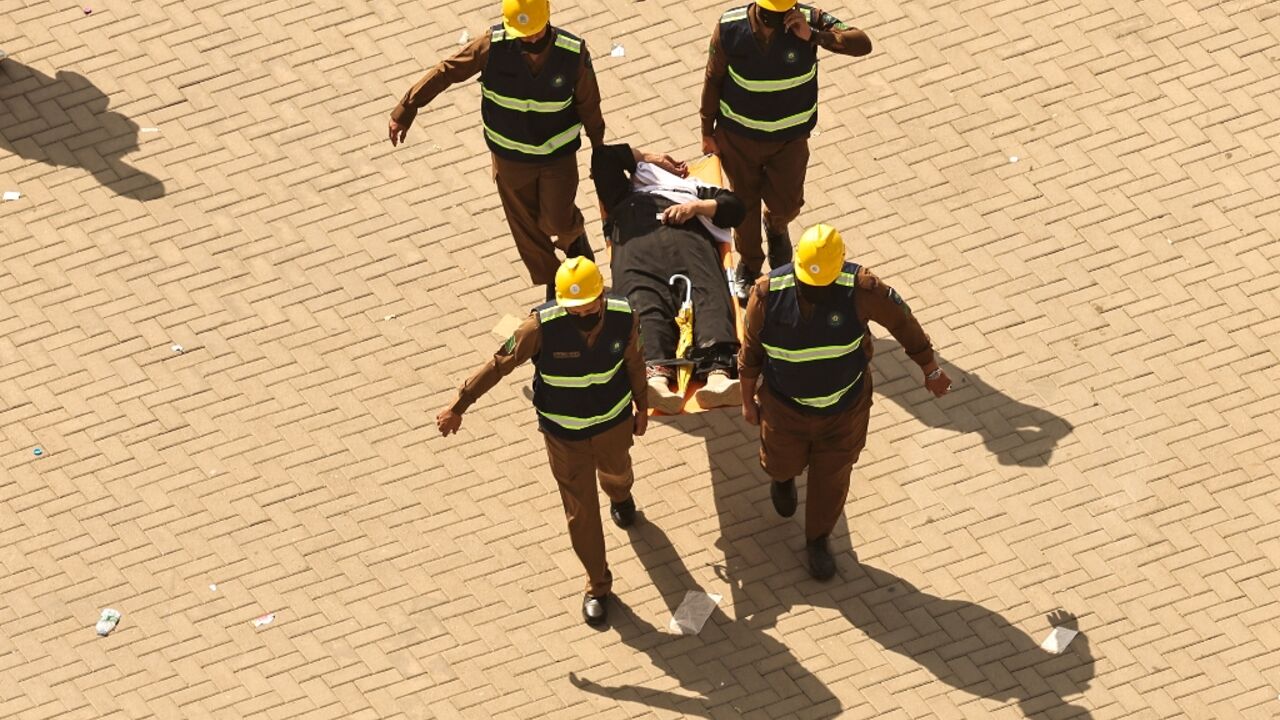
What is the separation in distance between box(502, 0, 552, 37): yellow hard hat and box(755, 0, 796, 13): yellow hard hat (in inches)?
44.7

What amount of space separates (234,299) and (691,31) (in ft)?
11.0

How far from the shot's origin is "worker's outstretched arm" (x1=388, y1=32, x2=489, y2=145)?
35.0 feet

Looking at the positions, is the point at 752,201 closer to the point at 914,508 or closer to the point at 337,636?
the point at 914,508

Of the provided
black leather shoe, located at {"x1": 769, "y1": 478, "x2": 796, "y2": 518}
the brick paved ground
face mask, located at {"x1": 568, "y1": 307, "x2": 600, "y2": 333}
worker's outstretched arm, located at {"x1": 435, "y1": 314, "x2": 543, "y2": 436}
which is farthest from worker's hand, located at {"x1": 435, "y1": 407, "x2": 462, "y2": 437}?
black leather shoe, located at {"x1": 769, "y1": 478, "x2": 796, "y2": 518}

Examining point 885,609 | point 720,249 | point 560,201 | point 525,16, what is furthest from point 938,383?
point 525,16

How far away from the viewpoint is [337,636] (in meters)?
10.5

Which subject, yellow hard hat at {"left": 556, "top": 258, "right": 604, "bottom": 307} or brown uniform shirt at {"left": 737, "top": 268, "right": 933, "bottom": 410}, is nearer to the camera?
yellow hard hat at {"left": 556, "top": 258, "right": 604, "bottom": 307}

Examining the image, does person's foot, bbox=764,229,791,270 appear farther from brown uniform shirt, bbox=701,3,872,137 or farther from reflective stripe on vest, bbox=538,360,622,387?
reflective stripe on vest, bbox=538,360,622,387

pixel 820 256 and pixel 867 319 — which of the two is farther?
Answer: pixel 867 319

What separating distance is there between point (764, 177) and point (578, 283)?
226 centimetres

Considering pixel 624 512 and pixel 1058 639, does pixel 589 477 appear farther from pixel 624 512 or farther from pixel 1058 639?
pixel 1058 639

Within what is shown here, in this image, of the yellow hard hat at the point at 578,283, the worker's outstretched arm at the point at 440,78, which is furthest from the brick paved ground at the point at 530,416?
the yellow hard hat at the point at 578,283

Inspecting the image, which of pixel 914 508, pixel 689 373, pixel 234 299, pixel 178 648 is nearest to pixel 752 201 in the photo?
pixel 689 373

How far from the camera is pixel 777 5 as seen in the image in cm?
1039
